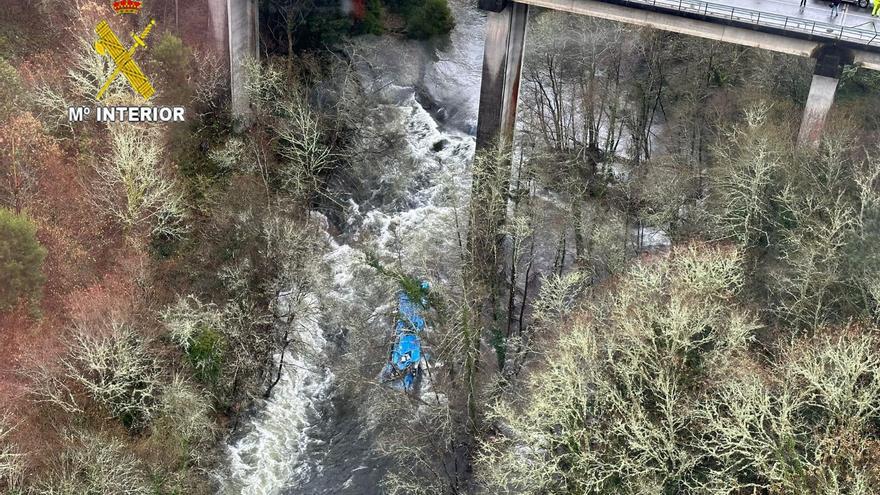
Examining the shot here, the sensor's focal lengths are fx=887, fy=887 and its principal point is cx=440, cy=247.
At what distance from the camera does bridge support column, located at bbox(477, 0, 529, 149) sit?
45625mm

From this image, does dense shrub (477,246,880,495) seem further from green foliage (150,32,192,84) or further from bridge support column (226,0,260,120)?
green foliage (150,32,192,84)

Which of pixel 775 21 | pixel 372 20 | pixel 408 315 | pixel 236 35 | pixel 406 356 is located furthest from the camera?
pixel 372 20

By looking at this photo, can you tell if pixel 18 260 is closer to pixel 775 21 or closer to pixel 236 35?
pixel 236 35

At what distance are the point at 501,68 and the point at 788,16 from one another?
46.2 feet

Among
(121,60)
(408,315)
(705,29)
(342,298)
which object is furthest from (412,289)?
(121,60)

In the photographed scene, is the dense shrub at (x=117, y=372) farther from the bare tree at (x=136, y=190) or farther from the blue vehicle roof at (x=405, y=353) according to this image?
the blue vehicle roof at (x=405, y=353)

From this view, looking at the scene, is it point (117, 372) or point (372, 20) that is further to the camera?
point (372, 20)

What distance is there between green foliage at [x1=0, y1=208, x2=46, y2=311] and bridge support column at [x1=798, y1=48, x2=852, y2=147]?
33461mm

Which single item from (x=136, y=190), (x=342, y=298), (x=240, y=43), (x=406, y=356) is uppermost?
(x=240, y=43)

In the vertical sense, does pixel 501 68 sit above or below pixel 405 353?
above

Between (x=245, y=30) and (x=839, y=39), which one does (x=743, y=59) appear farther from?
(x=245, y=30)

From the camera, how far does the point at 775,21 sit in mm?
40344

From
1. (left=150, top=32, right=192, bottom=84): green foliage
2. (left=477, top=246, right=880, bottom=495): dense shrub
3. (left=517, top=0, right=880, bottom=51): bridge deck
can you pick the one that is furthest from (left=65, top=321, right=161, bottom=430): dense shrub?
(left=517, top=0, right=880, bottom=51): bridge deck

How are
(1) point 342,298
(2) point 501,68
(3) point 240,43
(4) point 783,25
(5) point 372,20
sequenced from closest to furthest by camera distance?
(4) point 783,25 → (1) point 342,298 → (2) point 501,68 → (3) point 240,43 → (5) point 372,20
